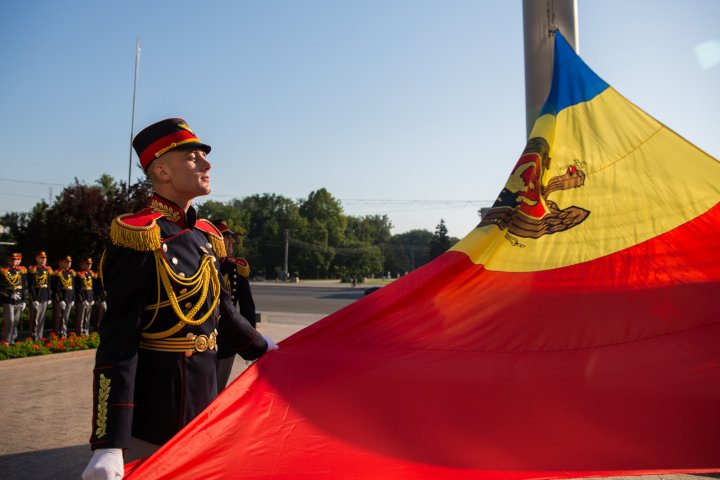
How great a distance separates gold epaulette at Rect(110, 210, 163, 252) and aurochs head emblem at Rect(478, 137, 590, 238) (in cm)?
220

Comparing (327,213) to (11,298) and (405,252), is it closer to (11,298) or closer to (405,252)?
(405,252)

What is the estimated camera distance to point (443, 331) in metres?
3.21

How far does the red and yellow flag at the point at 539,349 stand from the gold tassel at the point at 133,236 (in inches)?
31.1

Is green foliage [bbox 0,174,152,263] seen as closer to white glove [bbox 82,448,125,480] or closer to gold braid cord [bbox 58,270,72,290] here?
gold braid cord [bbox 58,270,72,290]

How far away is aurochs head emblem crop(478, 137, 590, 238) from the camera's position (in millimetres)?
3467

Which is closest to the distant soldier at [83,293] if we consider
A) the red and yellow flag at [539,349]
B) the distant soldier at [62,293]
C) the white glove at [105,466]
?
the distant soldier at [62,293]

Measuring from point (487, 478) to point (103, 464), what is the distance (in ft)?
4.97

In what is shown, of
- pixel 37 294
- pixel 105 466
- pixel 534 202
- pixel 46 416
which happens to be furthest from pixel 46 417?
pixel 37 294

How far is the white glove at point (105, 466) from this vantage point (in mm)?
1854

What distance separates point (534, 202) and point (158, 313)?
2.43m

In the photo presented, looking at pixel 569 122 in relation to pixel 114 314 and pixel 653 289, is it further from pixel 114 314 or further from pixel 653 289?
pixel 114 314

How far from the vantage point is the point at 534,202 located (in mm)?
3553

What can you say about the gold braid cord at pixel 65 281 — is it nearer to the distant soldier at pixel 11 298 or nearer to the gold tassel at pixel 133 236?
the distant soldier at pixel 11 298

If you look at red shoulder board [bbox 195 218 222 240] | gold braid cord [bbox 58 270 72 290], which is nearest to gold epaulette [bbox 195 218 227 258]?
red shoulder board [bbox 195 218 222 240]
